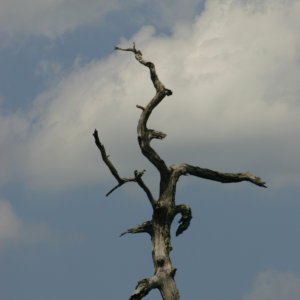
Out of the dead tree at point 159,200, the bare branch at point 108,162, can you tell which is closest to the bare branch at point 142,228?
the dead tree at point 159,200

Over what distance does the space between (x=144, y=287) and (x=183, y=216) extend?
3444mm

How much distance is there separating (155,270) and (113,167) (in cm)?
365

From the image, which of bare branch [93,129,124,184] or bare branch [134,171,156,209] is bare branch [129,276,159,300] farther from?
bare branch [93,129,124,184]

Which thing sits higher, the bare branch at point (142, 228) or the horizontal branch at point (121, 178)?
the horizontal branch at point (121, 178)

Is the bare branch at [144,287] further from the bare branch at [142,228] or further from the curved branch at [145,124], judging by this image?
the curved branch at [145,124]

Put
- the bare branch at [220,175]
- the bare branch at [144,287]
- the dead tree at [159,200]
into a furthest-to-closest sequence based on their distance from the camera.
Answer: the bare branch at [220,175], the dead tree at [159,200], the bare branch at [144,287]

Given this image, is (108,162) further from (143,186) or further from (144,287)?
(144,287)

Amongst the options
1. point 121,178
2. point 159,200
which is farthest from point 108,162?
point 159,200

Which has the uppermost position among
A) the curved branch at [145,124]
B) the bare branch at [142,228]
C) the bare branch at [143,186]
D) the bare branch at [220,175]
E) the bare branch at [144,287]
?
the curved branch at [145,124]

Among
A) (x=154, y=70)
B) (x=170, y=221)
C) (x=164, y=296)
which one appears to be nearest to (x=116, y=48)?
(x=154, y=70)

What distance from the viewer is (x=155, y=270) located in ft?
105

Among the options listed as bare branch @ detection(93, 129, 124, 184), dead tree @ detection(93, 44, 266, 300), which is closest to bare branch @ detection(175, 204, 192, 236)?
dead tree @ detection(93, 44, 266, 300)

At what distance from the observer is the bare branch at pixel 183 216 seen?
33156mm

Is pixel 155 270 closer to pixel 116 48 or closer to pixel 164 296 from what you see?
pixel 164 296
